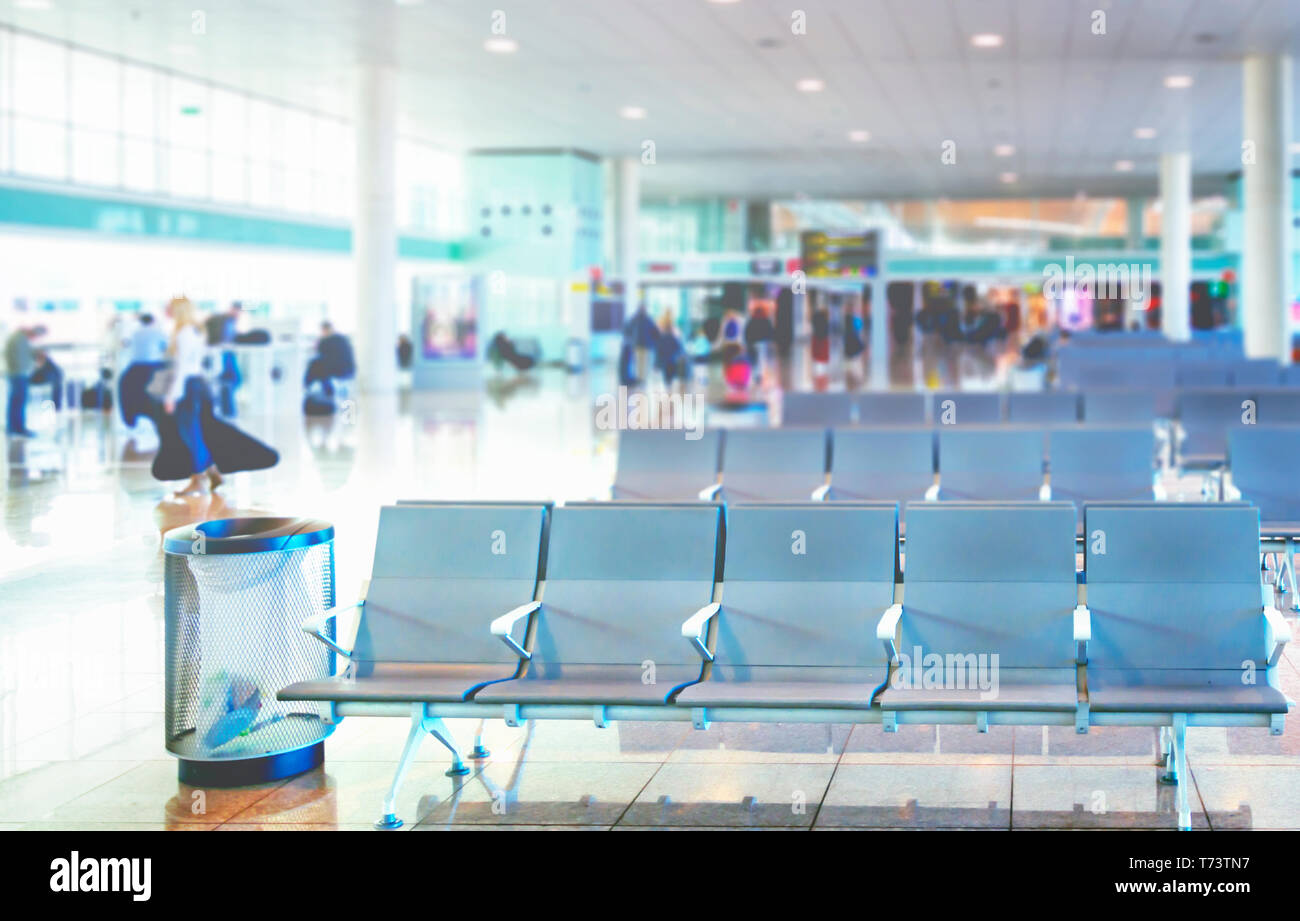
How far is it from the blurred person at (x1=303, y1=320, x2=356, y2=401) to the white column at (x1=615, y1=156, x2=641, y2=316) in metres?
14.6

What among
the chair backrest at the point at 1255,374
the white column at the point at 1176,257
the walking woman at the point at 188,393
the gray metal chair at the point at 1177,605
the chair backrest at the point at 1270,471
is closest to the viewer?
the gray metal chair at the point at 1177,605

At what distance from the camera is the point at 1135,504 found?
16.1 feet

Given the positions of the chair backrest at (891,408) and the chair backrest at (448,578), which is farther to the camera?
the chair backrest at (891,408)

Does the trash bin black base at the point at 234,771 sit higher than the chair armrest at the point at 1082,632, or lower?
lower

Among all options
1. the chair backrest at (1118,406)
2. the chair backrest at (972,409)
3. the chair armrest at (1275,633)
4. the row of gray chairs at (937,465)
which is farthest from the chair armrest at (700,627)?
the chair backrest at (1118,406)

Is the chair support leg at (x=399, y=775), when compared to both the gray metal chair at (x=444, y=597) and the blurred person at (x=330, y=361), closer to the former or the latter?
the gray metal chair at (x=444, y=597)

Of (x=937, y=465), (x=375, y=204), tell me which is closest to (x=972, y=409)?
(x=937, y=465)

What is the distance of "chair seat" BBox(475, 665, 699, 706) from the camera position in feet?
14.8

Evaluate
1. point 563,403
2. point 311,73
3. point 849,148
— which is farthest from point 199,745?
point 849,148

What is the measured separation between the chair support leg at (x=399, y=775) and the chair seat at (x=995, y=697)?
1372 mm

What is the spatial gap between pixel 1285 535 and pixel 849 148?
1128 inches

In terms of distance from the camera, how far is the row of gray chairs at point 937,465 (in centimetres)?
808

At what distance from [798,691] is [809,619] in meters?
0.35
